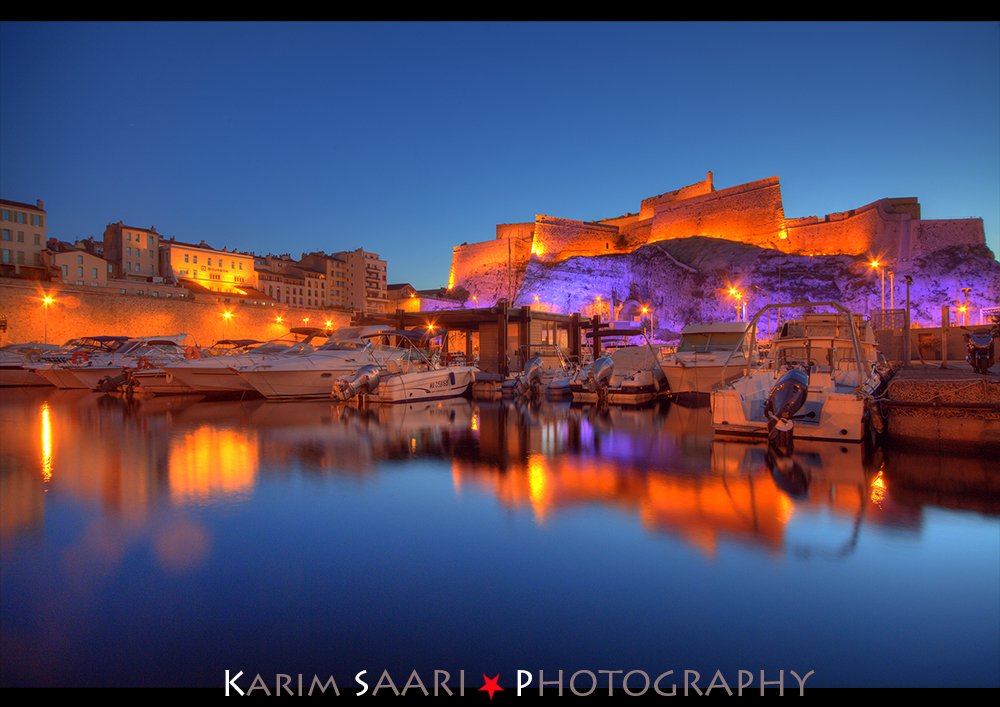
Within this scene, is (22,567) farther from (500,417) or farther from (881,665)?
(500,417)

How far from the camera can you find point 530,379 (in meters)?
14.9

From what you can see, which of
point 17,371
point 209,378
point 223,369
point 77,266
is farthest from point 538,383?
point 77,266

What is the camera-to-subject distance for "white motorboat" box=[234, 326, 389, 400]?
1316 cm

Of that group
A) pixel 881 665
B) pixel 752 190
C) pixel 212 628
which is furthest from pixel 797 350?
pixel 752 190

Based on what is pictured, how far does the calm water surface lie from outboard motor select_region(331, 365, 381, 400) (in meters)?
6.18

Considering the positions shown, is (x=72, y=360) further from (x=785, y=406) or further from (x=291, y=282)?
(x=291, y=282)

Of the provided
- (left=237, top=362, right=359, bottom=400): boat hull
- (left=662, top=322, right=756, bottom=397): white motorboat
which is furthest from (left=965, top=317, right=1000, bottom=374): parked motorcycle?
(left=237, top=362, right=359, bottom=400): boat hull

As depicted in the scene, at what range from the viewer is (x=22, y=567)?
3014 mm

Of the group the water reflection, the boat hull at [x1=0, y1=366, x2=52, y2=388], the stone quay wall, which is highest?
the stone quay wall

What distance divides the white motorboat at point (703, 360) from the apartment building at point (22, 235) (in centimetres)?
3912

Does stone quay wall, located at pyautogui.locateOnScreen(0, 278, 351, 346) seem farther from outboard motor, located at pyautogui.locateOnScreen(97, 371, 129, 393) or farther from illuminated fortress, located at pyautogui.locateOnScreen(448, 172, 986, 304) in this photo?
illuminated fortress, located at pyautogui.locateOnScreen(448, 172, 986, 304)

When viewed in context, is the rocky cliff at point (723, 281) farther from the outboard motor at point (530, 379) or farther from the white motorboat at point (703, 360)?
the outboard motor at point (530, 379)

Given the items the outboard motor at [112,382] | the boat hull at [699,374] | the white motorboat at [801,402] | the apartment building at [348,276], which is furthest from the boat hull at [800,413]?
the apartment building at [348,276]

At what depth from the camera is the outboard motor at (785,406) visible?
654cm
